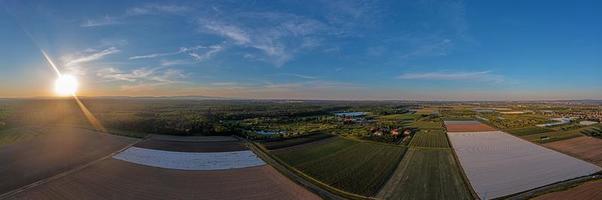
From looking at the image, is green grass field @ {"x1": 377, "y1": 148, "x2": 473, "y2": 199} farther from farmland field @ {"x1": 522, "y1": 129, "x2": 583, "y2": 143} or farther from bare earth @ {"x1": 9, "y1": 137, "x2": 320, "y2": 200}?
farmland field @ {"x1": 522, "y1": 129, "x2": 583, "y2": 143}

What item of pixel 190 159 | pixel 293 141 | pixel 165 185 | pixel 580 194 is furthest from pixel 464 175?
pixel 190 159

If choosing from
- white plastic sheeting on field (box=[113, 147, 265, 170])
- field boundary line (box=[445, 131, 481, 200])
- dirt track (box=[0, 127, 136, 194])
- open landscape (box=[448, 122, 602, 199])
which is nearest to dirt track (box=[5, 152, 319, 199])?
white plastic sheeting on field (box=[113, 147, 265, 170])

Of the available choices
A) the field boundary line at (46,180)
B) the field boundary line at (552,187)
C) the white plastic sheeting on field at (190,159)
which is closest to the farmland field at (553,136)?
the field boundary line at (552,187)

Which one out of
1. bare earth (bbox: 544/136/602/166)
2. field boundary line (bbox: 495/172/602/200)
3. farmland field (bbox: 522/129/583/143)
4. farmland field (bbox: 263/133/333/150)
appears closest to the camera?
field boundary line (bbox: 495/172/602/200)

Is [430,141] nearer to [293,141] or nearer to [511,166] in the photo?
[511,166]

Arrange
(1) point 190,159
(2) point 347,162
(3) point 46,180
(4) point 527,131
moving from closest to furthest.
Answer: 1. (3) point 46,180
2. (2) point 347,162
3. (1) point 190,159
4. (4) point 527,131
